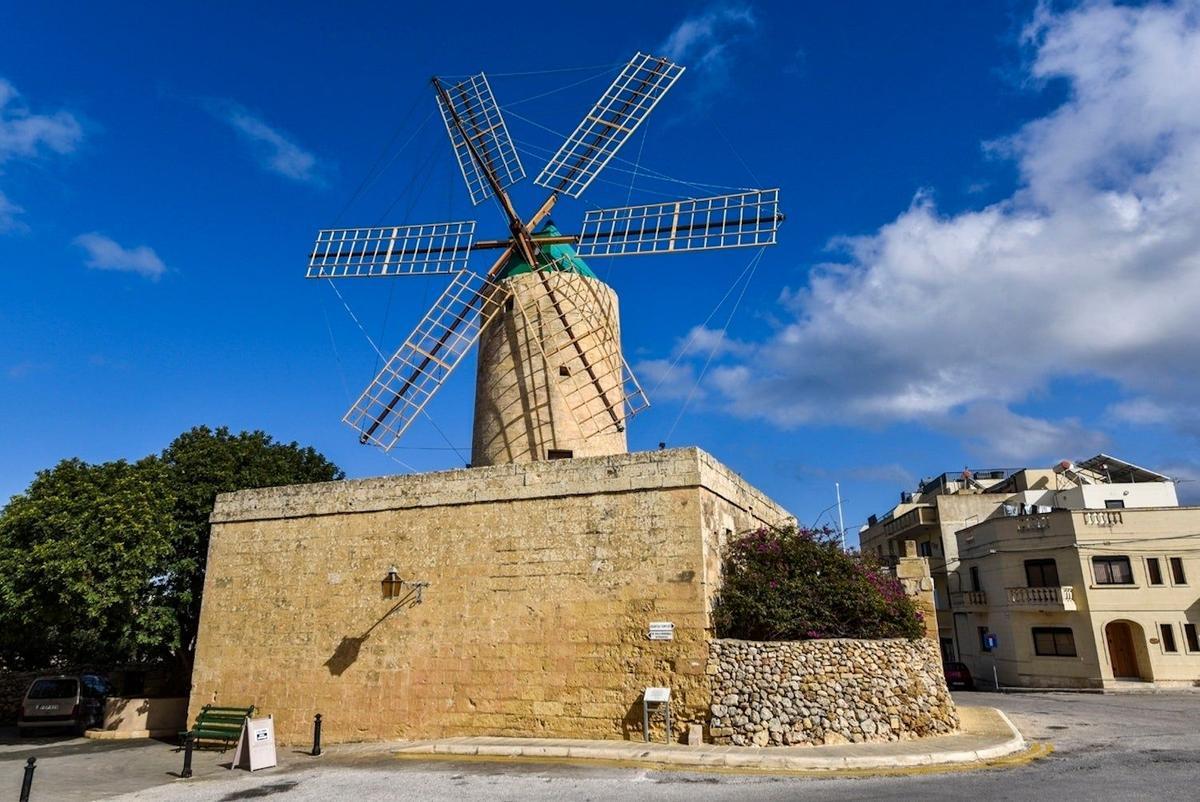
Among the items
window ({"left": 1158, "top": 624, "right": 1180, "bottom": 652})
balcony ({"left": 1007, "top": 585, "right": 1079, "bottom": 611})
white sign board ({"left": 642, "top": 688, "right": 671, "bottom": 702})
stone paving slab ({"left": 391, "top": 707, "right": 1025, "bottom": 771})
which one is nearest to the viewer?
stone paving slab ({"left": 391, "top": 707, "right": 1025, "bottom": 771})

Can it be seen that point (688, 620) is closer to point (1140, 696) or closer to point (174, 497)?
point (174, 497)

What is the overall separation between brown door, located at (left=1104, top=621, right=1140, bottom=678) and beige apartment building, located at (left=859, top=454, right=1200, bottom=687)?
0.03 m

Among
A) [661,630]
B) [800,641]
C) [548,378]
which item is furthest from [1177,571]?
[548,378]

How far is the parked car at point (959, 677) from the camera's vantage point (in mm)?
23656

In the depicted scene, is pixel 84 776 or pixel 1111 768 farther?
pixel 84 776

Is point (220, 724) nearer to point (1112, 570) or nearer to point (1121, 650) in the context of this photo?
point (1112, 570)

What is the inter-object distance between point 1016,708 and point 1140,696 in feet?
20.9

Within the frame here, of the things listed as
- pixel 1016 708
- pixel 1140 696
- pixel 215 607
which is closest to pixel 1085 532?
pixel 1140 696

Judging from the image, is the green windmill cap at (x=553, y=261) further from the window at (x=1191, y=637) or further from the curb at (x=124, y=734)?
the window at (x=1191, y=637)

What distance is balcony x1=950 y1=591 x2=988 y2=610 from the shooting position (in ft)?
85.8

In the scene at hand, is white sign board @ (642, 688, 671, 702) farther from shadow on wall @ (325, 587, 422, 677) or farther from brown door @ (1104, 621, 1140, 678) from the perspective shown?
brown door @ (1104, 621, 1140, 678)

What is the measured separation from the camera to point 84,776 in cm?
1015

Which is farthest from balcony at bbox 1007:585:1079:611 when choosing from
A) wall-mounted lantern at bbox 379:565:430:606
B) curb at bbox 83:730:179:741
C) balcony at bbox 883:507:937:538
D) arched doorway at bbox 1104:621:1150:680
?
curb at bbox 83:730:179:741

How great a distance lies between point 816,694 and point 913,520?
2382cm
